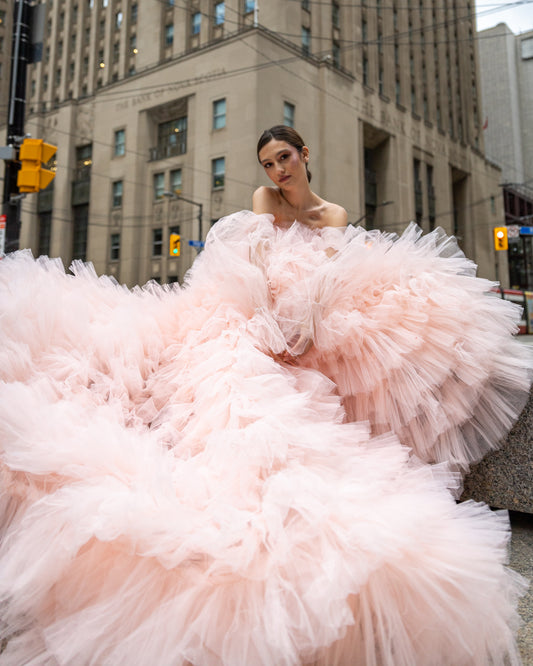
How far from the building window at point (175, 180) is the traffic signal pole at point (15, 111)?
19150 mm

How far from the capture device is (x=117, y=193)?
3023 centimetres

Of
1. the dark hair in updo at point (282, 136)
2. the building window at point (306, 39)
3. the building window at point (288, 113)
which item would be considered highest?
the building window at point (306, 39)

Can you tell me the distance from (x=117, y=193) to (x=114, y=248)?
349cm

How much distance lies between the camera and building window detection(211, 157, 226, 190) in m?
25.8

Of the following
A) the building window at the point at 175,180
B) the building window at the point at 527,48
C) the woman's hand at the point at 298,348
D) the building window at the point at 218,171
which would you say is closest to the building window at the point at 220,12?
the building window at the point at 218,171

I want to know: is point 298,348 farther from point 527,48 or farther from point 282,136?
point 527,48

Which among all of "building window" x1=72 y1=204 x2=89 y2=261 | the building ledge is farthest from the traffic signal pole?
"building window" x1=72 y1=204 x2=89 y2=261

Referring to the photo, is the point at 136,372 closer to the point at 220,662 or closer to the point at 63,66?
the point at 220,662

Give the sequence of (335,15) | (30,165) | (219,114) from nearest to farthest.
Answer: (30,165), (219,114), (335,15)

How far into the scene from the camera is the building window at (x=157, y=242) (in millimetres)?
28797

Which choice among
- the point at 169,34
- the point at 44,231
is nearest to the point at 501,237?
the point at 169,34

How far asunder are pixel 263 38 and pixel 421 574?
93.0 ft

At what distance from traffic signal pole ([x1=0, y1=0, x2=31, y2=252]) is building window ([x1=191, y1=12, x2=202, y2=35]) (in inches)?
870

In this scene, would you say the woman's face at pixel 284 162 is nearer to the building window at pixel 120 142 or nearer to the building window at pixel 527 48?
the building window at pixel 120 142
